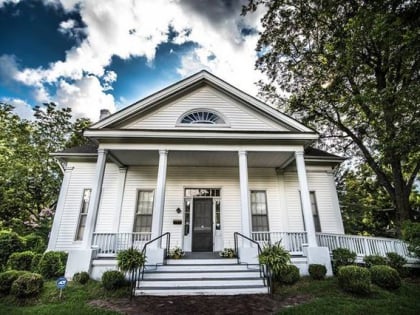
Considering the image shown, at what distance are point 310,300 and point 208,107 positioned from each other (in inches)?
278

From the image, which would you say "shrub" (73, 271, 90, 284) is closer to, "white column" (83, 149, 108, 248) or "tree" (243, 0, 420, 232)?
"white column" (83, 149, 108, 248)

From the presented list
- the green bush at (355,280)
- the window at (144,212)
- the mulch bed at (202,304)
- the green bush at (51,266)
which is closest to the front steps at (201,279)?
the mulch bed at (202,304)

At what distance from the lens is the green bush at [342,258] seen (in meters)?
6.84

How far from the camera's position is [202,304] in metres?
4.50

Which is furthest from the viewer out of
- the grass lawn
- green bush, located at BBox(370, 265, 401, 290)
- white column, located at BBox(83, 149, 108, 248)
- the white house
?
the white house

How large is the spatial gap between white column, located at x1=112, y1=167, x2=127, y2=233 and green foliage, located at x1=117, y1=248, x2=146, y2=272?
3.37 metres

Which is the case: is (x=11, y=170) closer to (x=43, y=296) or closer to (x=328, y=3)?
Answer: (x=43, y=296)

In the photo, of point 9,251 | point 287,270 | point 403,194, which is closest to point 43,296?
point 9,251

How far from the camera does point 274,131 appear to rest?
7539 millimetres

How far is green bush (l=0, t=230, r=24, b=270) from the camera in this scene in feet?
24.3

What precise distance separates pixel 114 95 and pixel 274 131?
10.2 metres

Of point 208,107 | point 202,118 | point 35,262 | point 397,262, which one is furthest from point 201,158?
point 397,262

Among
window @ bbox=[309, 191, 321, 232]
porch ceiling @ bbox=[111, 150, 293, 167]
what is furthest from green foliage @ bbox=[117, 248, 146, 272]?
window @ bbox=[309, 191, 321, 232]

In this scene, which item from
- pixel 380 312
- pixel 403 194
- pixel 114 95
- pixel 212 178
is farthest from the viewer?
pixel 114 95
